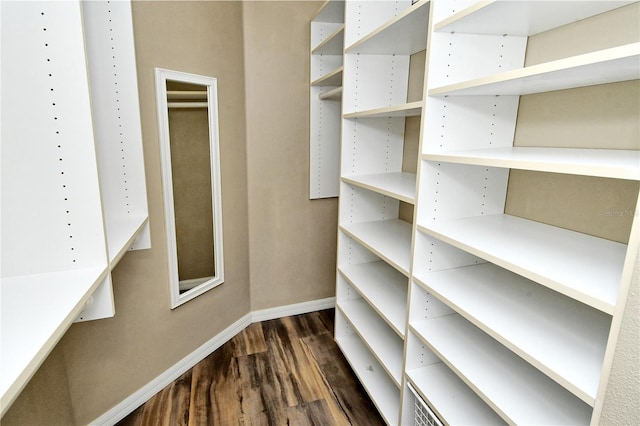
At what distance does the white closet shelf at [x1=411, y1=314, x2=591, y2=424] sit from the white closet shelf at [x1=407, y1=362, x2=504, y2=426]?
0.77 ft

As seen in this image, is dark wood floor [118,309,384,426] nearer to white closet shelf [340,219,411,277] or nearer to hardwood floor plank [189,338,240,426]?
hardwood floor plank [189,338,240,426]

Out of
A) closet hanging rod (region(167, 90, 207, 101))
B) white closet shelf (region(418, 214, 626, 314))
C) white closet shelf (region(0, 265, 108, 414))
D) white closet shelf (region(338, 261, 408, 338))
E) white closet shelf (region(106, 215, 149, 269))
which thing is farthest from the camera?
closet hanging rod (region(167, 90, 207, 101))

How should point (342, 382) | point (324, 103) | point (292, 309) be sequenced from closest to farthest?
point (342, 382), point (324, 103), point (292, 309)

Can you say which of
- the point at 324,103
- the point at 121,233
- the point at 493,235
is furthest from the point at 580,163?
the point at 324,103

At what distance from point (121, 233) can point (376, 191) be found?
1.16m

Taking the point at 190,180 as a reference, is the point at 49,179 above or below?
above

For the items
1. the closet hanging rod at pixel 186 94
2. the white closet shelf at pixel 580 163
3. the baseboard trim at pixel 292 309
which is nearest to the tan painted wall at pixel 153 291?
the closet hanging rod at pixel 186 94

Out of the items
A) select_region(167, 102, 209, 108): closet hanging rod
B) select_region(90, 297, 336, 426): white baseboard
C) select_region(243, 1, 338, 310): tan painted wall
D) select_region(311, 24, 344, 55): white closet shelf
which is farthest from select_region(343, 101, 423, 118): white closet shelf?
select_region(90, 297, 336, 426): white baseboard

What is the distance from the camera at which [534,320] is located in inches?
40.9

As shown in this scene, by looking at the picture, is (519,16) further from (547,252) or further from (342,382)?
(342,382)

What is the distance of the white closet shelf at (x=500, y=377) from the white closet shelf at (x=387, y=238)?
285 millimetres

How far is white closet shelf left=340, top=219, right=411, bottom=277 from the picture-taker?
155 centimetres

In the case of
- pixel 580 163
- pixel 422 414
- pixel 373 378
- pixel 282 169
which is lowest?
pixel 373 378

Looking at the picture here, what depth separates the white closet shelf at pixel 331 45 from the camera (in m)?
2.18
